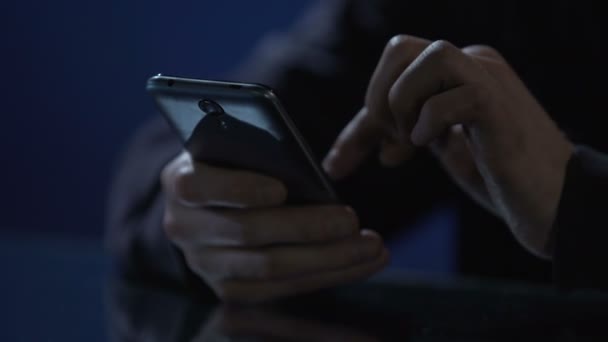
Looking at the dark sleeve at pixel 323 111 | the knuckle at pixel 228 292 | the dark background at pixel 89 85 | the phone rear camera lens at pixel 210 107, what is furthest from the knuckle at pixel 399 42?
the dark background at pixel 89 85

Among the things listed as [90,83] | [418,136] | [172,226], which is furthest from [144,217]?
[90,83]

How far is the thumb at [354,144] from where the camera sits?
68 cm

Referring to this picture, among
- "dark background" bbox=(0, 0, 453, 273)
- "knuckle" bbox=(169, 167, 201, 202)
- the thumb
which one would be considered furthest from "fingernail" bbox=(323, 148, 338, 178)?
"dark background" bbox=(0, 0, 453, 273)

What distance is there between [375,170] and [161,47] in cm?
69

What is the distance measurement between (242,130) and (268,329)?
13cm

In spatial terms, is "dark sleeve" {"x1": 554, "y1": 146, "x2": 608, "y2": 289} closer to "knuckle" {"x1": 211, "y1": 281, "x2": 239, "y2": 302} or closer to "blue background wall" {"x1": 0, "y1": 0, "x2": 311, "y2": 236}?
"knuckle" {"x1": 211, "y1": 281, "x2": 239, "y2": 302}

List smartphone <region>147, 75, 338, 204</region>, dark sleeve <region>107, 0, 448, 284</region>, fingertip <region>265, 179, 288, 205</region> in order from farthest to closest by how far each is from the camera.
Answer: dark sleeve <region>107, 0, 448, 284</region>
fingertip <region>265, 179, 288, 205</region>
smartphone <region>147, 75, 338, 204</region>

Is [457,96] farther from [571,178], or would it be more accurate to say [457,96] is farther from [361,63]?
[361,63]

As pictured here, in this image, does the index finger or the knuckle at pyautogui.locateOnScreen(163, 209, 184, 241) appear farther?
the knuckle at pyautogui.locateOnScreen(163, 209, 184, 241)

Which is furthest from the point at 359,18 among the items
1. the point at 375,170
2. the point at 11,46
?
the point at 11,46

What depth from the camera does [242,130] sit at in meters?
0.55

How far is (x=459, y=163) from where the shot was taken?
64cm

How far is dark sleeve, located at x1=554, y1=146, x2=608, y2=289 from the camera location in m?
0.58

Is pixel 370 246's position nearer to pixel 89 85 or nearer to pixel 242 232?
pixel 242 232
